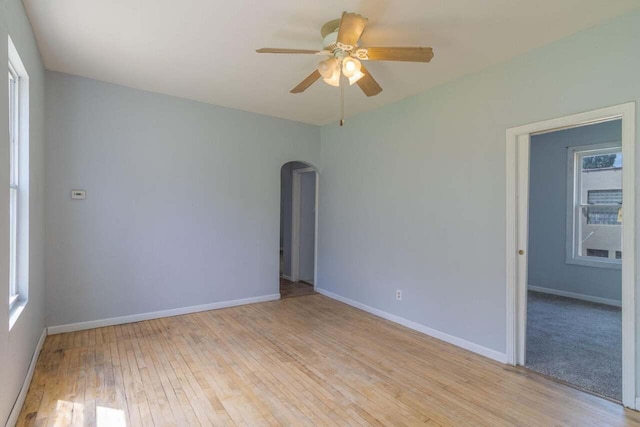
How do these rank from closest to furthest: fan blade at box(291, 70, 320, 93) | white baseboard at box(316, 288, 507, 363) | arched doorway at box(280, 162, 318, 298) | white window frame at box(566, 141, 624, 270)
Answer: fan blade at box(291, 70, 320, 93) → white baseboard at box(316, 288, 507, 363) → white window frame at box(566, 141, 624, 270) → arched doorway at box(280, 162, 318, 298)

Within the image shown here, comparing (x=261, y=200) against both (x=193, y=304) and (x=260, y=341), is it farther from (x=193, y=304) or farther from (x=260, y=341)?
(x=260, y=341)

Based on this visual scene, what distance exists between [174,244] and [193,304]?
31.1 inches

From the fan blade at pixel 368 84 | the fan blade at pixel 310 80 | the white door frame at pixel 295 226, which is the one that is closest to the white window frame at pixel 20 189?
the fan blade at pixel 310 80

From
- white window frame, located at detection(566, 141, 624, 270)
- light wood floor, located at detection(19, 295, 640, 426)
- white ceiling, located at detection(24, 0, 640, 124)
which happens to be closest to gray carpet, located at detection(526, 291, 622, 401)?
light wood floor, located at detection(19, 295, 640, 426)

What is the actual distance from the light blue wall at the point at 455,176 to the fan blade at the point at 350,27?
962 mm

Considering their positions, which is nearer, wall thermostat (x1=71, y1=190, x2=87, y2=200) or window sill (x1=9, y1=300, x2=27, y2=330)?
window sill (x1=9, y1=300, x2=27, y2=330)

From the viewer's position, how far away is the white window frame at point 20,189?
2.37 metres

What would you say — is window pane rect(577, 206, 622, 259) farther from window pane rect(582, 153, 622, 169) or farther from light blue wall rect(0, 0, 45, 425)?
light blue wall rect(0, 0, 45, 425)

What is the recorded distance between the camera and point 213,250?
4281 millimetres

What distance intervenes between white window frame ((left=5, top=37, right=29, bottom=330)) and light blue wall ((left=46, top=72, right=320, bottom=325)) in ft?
3.19

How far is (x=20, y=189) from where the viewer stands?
2443 millimetres

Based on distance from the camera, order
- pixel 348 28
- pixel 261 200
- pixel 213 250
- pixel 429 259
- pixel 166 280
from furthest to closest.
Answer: pixel 261 200
pixel 213 250
pixel 166 280
pixel 429 259
pixel 348 28

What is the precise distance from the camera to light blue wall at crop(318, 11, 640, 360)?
8.07 ft

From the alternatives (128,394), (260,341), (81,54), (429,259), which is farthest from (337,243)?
(81,54)
